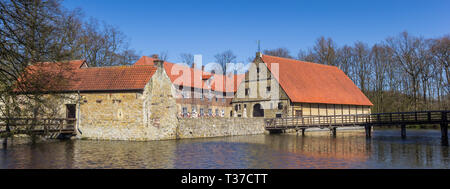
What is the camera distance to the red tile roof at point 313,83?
118 ft

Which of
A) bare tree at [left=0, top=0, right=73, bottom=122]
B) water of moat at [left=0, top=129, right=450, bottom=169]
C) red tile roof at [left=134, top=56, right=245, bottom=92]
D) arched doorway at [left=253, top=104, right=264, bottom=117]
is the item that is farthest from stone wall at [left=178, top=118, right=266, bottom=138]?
bare tree at [left=0, top=0, right=73, bottom=122]

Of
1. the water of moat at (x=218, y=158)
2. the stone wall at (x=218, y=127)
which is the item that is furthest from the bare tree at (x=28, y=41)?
the stone wall at (x=218, y=127)

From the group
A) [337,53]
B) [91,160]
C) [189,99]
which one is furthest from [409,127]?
[91,160]

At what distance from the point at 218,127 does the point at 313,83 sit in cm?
1435

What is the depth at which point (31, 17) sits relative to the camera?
12336 millimetres

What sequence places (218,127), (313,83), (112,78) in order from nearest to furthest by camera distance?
(112,78) < (218,127) < (313,83)

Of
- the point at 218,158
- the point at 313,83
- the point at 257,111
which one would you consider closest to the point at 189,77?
the point at 257,111

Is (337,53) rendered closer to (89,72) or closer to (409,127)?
(409,127)

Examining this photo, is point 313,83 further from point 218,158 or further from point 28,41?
point 28,41

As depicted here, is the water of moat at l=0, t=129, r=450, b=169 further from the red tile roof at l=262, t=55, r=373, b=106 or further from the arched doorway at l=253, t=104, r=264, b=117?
the arched doorway at l=253, t=104, r=264, b=117

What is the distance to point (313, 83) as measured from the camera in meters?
39.3

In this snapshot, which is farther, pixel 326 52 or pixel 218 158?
pixel 326 52

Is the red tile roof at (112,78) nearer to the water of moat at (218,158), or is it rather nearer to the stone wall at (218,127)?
the stone wall at (218,127)

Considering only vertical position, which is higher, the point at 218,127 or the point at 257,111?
the point at 257,111
